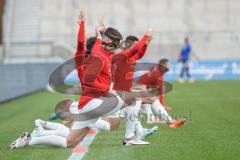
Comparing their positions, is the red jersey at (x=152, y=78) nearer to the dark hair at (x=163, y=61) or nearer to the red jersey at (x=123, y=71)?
the dark hair at (x=163, y=61)

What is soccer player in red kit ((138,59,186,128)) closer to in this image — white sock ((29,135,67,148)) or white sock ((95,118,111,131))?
white sock ((95,118,111,131))

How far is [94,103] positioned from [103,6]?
3738 cm

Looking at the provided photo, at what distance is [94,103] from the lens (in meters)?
10.6

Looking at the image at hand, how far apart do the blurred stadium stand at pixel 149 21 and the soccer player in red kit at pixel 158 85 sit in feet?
83.4

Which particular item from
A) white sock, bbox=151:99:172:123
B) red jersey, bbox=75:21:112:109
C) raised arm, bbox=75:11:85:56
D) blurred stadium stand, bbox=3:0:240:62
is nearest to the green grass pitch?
white sock, bbox=151:99:172:123

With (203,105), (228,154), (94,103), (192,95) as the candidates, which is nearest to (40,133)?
(94,103)

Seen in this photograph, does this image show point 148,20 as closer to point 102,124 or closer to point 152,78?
point 152,78

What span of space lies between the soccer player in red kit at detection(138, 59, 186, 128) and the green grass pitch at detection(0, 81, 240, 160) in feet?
0.79

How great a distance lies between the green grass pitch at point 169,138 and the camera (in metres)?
10.5

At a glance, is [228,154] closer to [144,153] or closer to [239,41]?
[144,153]

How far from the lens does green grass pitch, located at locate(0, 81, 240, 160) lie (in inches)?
415

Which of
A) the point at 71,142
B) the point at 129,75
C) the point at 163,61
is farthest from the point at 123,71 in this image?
the point at 163,61

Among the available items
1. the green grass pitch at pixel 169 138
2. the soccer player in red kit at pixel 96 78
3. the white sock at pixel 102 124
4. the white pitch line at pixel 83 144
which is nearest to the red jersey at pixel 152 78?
the green grass pitch at pixel 169 138

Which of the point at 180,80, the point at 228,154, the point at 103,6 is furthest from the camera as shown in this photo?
the point at 103,6
